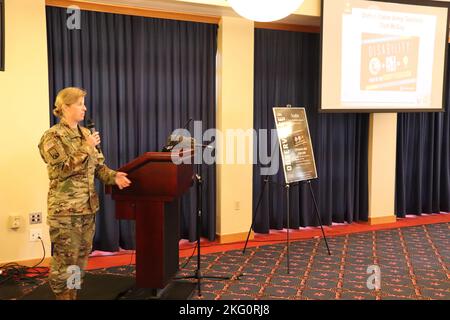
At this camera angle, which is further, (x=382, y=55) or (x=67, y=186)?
(x=382, y=55)

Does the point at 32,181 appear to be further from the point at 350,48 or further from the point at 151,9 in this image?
the point at 350,48

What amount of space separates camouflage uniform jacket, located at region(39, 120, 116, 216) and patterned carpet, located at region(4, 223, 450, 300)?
1142 millimetres

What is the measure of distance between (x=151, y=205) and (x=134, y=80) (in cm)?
190

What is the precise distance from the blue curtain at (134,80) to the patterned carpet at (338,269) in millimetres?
677

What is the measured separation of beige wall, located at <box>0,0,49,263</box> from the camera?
3.74m

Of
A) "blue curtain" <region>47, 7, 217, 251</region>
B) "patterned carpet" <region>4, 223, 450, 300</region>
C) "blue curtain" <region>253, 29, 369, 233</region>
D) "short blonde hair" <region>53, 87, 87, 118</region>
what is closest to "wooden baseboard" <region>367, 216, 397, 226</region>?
"blue curtain" <region>253, 29, 369, 233</region>

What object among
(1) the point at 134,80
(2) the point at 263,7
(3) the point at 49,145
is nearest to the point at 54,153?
(3) the point at 49,145

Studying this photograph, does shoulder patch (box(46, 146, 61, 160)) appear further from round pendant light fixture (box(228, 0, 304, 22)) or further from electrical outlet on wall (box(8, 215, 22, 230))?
electrical outlet on wall (box(8, 215, 22, 230))

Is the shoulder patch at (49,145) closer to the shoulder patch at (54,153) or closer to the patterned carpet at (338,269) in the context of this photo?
the shoulder patch at (54,153)

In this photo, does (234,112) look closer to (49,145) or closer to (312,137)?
(312,137)

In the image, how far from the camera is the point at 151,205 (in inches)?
115

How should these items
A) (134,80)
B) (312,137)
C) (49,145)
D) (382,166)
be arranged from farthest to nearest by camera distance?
1. (382,166)
2. (312,137)
3. (134,80)
4. (49,145)

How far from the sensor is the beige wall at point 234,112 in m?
4.66
